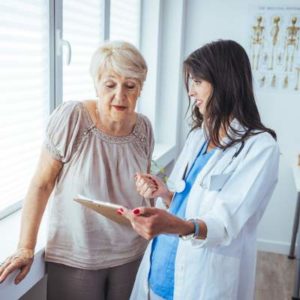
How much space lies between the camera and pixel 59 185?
1.38 metres

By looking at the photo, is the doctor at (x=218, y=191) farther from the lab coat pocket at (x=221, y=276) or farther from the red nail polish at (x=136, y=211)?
the red nail polish at (x=136, y=211)

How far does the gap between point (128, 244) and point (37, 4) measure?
1030mm

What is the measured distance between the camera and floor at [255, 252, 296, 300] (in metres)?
2.82

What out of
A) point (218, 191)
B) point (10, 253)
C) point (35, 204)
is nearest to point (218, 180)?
point (218, 191)

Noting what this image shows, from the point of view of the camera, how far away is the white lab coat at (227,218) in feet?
4.01

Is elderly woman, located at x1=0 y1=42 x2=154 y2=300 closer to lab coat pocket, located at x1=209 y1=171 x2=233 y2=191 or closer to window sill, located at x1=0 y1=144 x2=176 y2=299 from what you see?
window sill, located at x1=0 y1=144 x2=176 y2=299

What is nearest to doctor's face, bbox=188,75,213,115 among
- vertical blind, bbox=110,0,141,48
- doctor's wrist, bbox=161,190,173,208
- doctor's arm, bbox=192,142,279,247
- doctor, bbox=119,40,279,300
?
doctor, bbox=119,40,279,300

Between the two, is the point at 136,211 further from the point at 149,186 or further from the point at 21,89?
the point at 21,89

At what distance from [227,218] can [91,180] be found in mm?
454

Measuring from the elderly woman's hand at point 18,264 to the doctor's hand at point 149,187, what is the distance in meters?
0.40

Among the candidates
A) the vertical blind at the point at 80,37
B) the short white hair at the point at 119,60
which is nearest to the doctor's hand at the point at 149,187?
the short white hair at the point at 119,60

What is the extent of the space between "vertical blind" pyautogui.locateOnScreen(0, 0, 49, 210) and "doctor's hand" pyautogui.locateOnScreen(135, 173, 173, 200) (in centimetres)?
57

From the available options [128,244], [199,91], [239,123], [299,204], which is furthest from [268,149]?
[299,204]

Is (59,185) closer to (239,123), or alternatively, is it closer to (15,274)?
(15,274)
